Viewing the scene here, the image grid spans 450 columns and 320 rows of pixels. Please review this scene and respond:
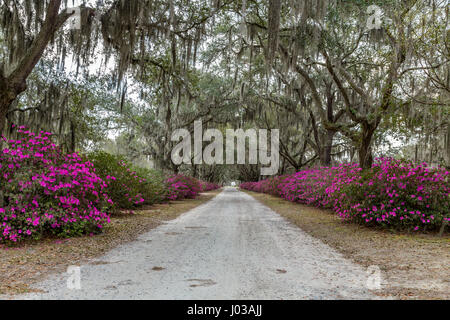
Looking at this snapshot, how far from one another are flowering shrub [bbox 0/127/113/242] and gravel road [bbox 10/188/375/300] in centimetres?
130

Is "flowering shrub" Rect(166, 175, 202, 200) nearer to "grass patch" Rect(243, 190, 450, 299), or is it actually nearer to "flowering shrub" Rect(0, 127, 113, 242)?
"flowering shrub" Rect(0, 127, 113, 242)

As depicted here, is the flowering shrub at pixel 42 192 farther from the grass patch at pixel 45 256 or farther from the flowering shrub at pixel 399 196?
the flowering shrub at pixel 399 196

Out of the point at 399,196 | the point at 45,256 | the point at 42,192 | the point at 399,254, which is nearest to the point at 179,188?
the point at 42,192

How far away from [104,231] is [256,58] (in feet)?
32.9

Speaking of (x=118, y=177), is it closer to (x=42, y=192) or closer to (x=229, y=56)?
(x=42, y=192)

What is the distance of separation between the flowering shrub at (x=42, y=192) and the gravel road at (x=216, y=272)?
130cm

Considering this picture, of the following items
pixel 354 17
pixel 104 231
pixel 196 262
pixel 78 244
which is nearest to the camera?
pixel 196 262

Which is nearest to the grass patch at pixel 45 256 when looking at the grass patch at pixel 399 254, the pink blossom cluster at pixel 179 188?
the grass patch at pixel 399 254

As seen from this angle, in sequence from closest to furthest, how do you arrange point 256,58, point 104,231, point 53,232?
point 53,232
point 104,231
point 256,58

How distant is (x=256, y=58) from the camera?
44.1 feet

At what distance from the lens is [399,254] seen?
4.68 meters

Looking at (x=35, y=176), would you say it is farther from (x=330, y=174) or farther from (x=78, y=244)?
(x=330, y=174)

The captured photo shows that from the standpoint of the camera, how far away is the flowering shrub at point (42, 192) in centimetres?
493
